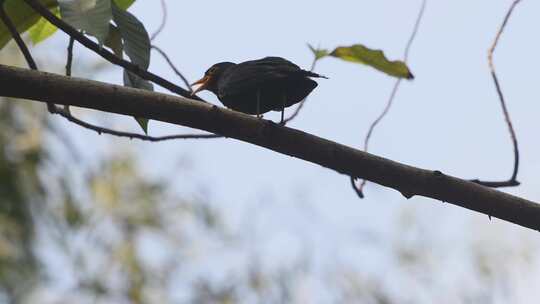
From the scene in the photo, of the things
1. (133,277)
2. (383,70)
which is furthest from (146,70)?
(133,277)

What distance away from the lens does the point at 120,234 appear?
747 centimetres

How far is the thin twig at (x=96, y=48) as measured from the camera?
83.9 inches

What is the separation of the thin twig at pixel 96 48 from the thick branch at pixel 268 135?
21cm

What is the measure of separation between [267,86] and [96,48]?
65 centimetres

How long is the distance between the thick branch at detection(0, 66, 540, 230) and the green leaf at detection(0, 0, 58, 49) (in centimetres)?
51

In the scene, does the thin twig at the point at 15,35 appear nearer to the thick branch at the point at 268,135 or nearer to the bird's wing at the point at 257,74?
the thick branch at the point at 268,135

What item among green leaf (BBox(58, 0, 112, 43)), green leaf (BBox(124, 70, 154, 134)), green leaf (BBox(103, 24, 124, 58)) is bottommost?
green leaf (BBox(124, 70, 154, 134))

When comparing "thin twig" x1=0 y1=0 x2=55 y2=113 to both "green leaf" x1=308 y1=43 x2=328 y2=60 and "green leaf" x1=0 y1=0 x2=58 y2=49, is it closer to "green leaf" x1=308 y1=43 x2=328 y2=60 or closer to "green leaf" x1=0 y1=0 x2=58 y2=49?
"green leaf" x1=0 y1=0 x2=58 y2=49

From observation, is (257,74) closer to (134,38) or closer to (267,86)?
(267,86)

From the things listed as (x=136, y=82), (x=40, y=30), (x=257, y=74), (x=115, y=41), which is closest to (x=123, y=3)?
(x=115, y=41)

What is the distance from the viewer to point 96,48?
7.08ft

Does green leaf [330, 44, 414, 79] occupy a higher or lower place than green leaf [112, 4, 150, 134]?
lower

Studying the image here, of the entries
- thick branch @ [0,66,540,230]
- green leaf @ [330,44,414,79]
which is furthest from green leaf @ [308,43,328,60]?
thick branch @ [0,66,540,230]

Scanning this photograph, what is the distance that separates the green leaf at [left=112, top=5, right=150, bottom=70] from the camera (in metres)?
2.27
